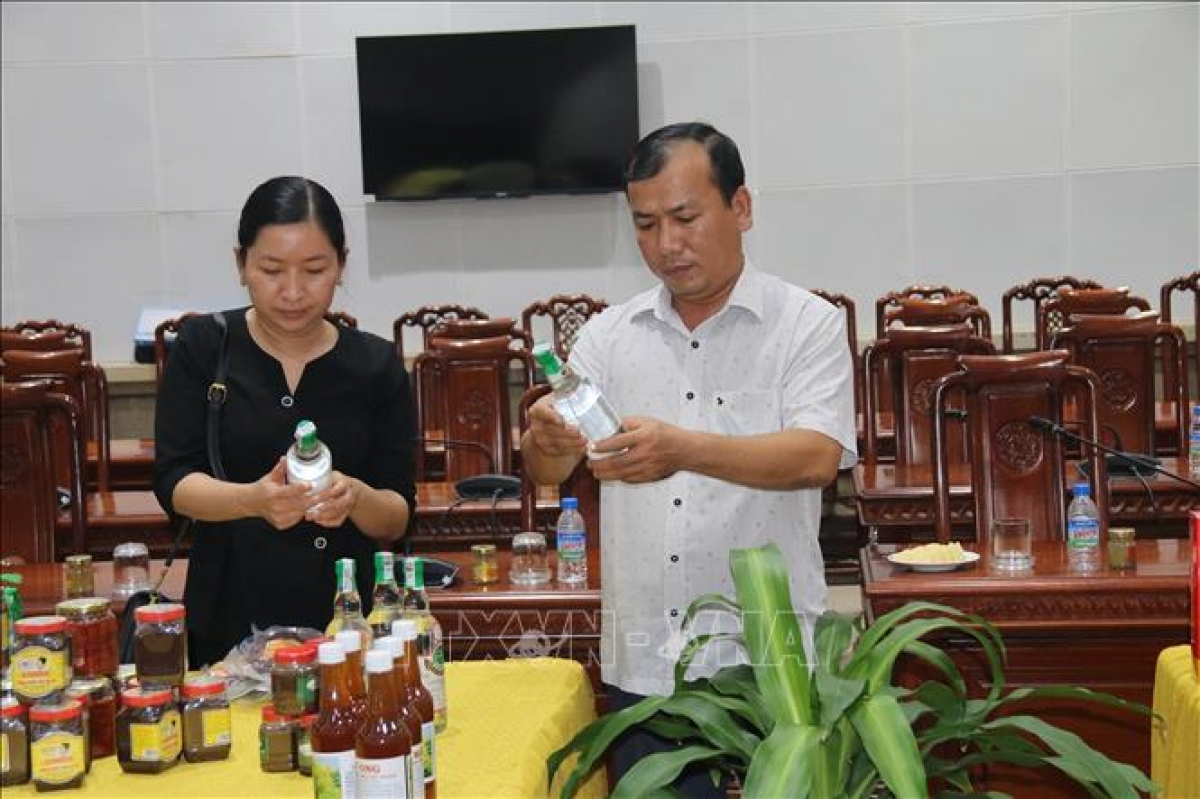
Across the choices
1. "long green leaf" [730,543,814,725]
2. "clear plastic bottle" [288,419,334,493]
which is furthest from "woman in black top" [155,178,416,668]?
"long green leaf" [730,543,814,725]

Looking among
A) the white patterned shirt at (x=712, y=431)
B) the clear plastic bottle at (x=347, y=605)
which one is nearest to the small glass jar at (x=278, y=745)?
the clear plastic bottle at (x=347, y=605)

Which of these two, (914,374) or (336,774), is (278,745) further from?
(914,374)

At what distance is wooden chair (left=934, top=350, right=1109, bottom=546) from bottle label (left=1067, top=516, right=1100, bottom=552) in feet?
1.37

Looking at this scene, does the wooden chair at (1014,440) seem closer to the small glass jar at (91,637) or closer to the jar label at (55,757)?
the small glass jar at (91,637)

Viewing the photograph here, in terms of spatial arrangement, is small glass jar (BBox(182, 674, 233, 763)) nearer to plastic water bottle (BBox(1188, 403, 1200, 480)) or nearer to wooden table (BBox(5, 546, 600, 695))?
wooden table (BBox(5, 546, 600, 695))

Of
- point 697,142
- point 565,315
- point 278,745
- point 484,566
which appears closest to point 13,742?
point 278,745

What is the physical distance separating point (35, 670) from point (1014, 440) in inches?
94.7

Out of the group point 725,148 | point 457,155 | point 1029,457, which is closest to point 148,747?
point 725,148

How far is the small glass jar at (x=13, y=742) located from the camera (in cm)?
170

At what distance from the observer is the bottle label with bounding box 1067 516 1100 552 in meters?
3.06

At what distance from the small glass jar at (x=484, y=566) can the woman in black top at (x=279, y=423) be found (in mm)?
954

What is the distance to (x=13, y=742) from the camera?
171cm

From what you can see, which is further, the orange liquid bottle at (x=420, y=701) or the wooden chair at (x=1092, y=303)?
the wooden chair at (x=1092, y=303)

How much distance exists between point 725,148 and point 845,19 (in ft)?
23.7
